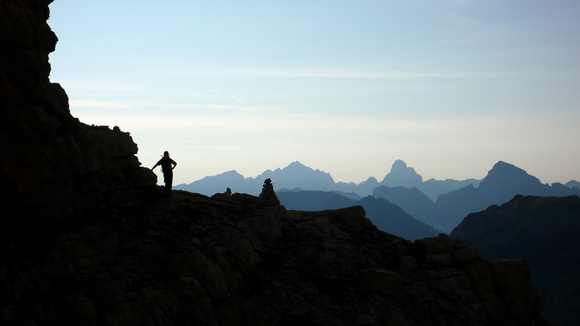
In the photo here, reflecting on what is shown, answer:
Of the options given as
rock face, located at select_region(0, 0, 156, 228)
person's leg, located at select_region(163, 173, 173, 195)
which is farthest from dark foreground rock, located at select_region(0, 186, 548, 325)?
rock face, located at select_region(0, 0, 156, 228)

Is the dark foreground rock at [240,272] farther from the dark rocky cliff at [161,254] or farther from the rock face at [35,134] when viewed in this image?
the rock face at [35,134]

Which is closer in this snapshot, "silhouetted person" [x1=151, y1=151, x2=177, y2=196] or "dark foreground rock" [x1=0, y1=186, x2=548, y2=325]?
"dark foreground rock" [x1=0, y1=186, x2=548, y2=325]

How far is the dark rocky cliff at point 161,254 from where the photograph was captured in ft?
66.3

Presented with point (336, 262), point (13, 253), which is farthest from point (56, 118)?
point (336, 262)

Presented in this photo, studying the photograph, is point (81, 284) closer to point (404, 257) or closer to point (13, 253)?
point (13, 253)

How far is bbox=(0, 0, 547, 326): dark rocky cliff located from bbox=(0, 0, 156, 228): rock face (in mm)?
53

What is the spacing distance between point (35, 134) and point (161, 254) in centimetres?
797

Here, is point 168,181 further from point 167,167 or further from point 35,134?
point 35,134

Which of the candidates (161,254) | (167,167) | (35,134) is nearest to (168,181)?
(167,167)

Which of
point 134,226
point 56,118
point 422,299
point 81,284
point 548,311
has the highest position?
point 56,118

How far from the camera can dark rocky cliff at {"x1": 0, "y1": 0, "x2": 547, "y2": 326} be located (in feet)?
66.3

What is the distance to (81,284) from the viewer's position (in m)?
20.3

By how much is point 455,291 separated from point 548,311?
194 metres

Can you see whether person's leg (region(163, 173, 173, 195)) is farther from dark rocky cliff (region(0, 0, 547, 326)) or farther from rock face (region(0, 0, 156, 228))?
rock face (region(0, 0, 156, 228))
